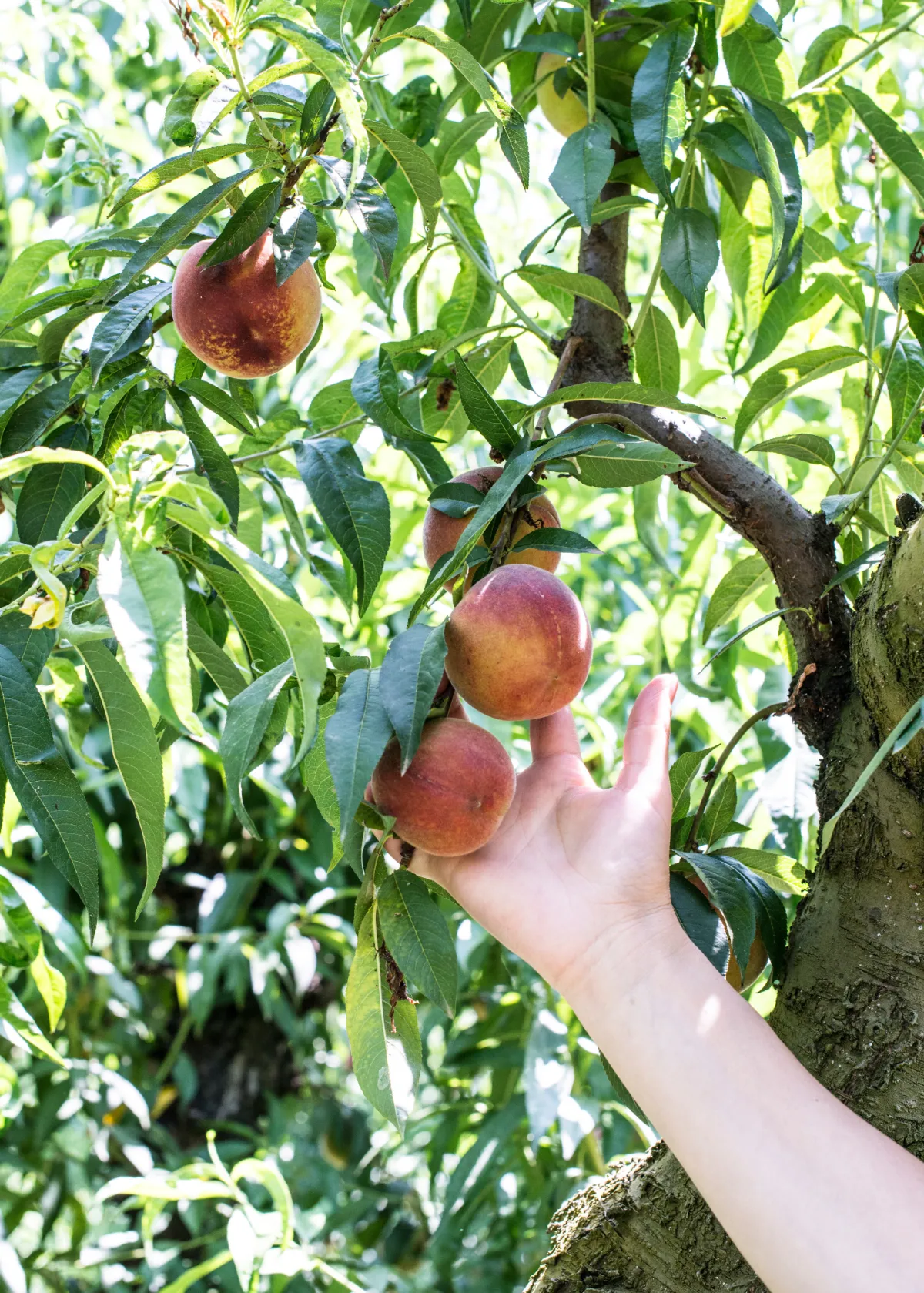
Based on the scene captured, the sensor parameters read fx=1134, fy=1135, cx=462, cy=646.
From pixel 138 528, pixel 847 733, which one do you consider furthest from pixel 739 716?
pixel 138 528

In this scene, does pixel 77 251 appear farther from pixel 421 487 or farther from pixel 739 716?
pixel 739 716

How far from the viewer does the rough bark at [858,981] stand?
88 cm

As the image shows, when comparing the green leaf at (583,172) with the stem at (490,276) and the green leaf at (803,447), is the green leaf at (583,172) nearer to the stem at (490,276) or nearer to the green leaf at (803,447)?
the stem at (490,276)

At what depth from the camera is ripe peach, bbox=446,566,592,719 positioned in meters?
0.88

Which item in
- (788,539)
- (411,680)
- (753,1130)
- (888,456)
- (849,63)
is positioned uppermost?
(849,63)

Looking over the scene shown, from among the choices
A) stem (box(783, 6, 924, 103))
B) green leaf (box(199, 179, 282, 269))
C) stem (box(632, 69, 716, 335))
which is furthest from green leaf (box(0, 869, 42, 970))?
stem (box(783, 6, 924, 103))

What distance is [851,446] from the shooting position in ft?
4.87

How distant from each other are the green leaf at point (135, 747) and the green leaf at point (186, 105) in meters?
0.46

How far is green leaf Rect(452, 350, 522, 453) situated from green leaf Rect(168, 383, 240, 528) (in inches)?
9.1

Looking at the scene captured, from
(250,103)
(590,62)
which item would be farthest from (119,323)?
(590,62)

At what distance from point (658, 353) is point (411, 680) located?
65 cm

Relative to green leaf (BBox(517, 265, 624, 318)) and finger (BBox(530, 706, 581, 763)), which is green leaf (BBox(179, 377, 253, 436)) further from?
finger (BBox(530, 706, 581, 763))

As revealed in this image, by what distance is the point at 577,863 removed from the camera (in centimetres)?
94

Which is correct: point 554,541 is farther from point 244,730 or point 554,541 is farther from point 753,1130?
point 753,1130
